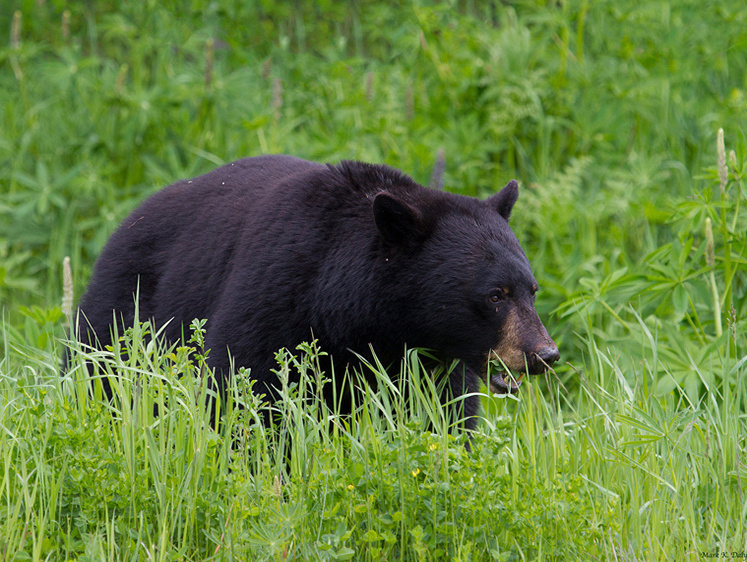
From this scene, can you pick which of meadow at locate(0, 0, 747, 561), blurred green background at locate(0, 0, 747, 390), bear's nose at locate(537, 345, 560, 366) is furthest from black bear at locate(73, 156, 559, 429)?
blurred green background at locate(0, 0, 747, 390)

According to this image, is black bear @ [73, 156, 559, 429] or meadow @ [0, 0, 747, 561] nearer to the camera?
meadow @ [0, 0, 747, 561]

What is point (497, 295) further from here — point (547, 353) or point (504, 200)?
point (504, 200)

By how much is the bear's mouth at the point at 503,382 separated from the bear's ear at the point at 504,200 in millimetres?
739

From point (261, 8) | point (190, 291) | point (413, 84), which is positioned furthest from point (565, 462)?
point (261, 8)

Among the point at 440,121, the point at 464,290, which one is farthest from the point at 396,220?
the point at 440,121

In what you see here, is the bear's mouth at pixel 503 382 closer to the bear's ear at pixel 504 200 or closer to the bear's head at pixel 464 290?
the bear's head at pixel 464 290

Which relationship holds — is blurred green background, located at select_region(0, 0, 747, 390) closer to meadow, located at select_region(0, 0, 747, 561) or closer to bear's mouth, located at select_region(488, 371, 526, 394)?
meadow, located at select_region(0, 0, 747, 561)

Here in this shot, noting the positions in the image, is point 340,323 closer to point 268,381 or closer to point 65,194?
point 268,381

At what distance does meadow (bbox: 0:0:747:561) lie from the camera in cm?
259

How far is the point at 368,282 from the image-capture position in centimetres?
348

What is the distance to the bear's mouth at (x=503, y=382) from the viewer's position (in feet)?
11.4

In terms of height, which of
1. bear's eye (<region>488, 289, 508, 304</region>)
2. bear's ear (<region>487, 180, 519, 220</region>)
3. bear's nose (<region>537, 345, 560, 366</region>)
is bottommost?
bear's nose (<region>537, 345, 560, 366</region>)

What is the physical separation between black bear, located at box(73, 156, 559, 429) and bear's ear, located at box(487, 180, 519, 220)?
11mm

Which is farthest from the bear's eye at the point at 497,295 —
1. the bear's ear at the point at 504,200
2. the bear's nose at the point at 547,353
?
the bear's ear at the point at 504,200
